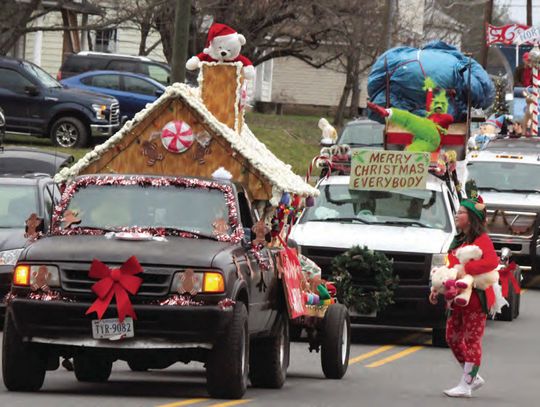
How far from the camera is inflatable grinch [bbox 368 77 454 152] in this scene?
20234 millimetres

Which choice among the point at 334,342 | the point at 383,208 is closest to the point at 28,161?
the point at 383,208

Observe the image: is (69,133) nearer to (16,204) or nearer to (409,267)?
(16,204)

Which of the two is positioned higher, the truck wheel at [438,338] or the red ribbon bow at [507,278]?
the red ribbon bow at [507,278]

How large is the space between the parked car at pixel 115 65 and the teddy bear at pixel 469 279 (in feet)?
96.7

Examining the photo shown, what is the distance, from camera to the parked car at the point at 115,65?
4228 centimetres

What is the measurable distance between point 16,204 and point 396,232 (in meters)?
4.28

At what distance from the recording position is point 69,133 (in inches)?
1362

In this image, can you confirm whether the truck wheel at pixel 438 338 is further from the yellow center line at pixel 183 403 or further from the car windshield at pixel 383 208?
the yellow center line at pixel 183 403

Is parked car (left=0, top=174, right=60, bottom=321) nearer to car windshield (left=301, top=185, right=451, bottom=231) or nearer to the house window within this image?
car windshield (left=301, top=185, right=451, bottom=231)

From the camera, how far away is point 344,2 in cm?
4841

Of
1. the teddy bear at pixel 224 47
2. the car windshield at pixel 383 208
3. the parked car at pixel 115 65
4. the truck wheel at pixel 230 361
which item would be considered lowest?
the truck wheel at pixel 230 361

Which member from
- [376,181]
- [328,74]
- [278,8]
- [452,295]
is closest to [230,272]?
[452,295]

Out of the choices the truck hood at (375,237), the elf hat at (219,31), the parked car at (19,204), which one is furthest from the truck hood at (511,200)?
the elf hat at (219,31)

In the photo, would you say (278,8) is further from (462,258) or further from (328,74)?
(462,258)
